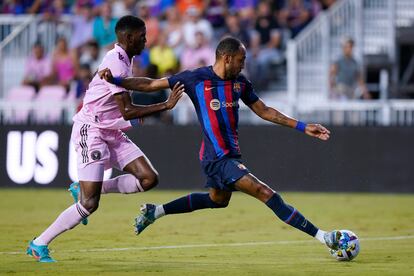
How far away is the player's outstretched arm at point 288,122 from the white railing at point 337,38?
10.7 meters

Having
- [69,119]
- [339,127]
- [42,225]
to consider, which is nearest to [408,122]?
[339,127]

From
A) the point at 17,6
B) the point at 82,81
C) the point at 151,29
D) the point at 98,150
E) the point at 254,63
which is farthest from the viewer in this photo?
the point at 17,6

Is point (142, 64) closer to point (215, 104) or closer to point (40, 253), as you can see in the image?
point (215, 104)

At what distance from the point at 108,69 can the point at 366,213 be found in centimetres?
739

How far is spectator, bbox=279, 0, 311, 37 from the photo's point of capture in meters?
24.2

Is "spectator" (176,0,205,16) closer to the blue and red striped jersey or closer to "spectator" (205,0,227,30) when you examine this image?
"spectator" (205,0,227,30)

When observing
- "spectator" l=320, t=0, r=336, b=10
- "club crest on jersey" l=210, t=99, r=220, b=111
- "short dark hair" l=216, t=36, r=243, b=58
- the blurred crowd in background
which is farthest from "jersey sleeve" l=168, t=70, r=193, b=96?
"spectator" l=320, t=0, r=336, b=10

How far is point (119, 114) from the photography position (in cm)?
1170

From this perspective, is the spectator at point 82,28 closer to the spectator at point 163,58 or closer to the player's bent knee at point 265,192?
the spectator at point 163,58

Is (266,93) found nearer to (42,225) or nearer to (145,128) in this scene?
(145,128)

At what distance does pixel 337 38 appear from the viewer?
960 inches

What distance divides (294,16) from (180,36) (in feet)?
8.72

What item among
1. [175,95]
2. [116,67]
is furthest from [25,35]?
[175,95]

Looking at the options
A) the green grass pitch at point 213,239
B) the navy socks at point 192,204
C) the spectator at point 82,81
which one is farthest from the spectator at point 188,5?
the navy socks at point 192,204
